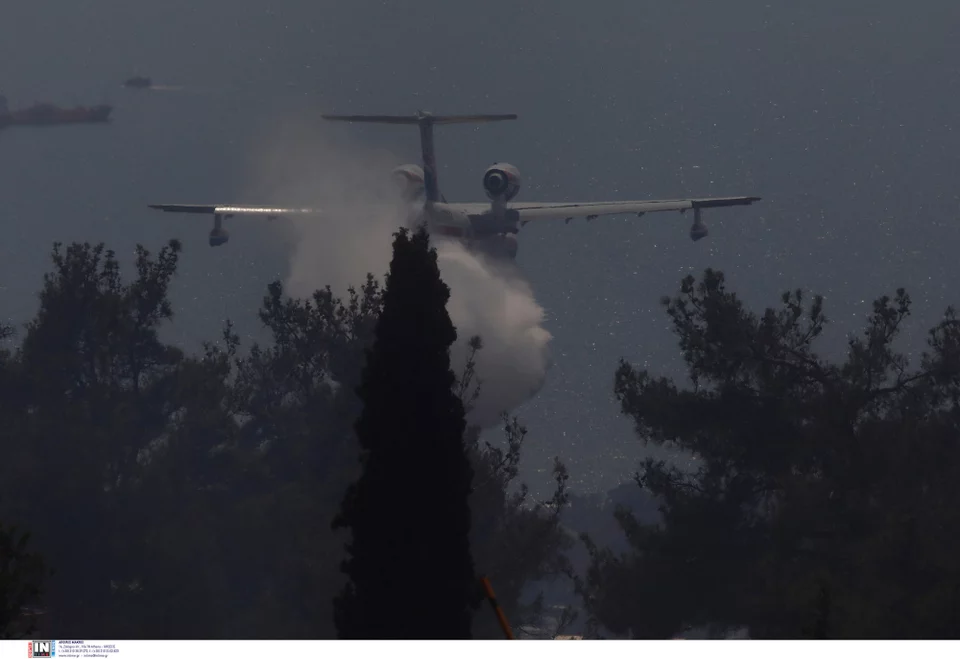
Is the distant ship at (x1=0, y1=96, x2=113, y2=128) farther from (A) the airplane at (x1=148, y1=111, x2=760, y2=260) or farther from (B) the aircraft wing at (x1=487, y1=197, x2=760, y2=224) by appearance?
(B) the aircraft wing at (x1=487, y1=197, x2=760, y2=224)

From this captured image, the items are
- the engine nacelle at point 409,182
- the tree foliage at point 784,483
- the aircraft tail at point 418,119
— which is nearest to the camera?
the tree foliage at point 784,483

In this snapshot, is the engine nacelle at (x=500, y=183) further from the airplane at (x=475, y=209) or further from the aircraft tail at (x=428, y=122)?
the aircraft tail at (x=428, y=122)

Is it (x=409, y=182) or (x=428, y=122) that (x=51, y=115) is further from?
Result: (x=409, y=182)

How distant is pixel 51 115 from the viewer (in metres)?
183

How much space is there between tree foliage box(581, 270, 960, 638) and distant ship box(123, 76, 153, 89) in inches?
5043

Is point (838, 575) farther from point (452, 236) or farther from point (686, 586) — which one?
point (452, 236)

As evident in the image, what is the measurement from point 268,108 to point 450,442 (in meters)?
140

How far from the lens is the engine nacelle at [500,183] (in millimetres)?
87562

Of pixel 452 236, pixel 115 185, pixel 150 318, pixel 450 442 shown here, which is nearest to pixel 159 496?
pixel 150 318

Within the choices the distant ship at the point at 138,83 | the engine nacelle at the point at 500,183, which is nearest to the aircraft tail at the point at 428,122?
the engine nacelle at the point at 500,183

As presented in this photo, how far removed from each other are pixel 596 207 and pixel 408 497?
6976 centimetres

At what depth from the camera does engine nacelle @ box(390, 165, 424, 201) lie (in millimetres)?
95062

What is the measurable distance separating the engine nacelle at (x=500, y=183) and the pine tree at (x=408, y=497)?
5223 cm

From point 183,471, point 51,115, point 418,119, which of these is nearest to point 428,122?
point 418,119
